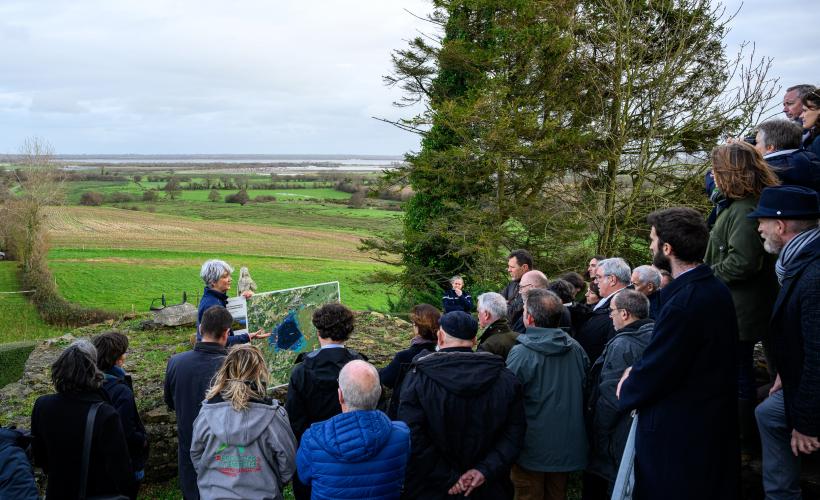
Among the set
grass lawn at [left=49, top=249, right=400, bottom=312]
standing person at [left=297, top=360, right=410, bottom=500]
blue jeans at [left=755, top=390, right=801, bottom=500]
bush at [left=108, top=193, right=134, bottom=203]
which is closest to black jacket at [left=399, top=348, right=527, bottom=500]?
standing person at [left=297, top=360, right=410, bottom=500]

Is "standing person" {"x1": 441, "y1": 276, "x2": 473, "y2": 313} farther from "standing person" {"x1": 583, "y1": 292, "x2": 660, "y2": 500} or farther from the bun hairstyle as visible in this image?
the bun hairstyle

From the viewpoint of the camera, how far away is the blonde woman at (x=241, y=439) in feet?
13.2

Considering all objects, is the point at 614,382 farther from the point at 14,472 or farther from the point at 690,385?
the point at 14,472

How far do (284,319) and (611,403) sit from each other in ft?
15.0

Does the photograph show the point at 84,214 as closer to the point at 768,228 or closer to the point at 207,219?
the point at 207,219

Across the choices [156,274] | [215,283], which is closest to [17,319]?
[156,274]

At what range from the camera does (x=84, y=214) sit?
7319cm

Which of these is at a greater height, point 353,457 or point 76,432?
point 353,457

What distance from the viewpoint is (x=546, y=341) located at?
4.64 m

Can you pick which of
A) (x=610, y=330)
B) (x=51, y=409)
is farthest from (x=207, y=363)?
(x=610, y=330)

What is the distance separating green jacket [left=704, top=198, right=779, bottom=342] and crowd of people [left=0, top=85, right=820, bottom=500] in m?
0.01

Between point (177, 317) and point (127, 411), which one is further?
point (177, 317)

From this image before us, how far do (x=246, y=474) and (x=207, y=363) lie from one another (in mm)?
Result: 1241

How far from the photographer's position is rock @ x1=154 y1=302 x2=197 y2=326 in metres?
11.4
